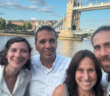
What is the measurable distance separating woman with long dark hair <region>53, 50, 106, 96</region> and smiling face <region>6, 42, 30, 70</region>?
12.5 inches

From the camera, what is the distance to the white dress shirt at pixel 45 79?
1.05 meters

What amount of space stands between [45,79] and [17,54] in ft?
0.93

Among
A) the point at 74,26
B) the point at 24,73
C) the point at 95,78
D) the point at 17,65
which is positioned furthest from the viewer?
the point at 74,26

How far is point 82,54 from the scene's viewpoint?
819 millimetres

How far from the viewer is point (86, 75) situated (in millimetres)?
769

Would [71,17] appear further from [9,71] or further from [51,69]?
[9,71]

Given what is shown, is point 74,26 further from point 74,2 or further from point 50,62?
point 50,62

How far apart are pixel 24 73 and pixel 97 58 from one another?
1.74 ft

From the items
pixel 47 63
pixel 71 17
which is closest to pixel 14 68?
pixel 47 63

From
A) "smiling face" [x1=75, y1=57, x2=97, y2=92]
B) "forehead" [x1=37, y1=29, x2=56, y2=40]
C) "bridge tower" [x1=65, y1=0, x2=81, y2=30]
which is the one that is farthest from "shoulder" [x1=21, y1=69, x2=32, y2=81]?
"bridge tower" [x1=65, y1=0, x2=81, y2=30]

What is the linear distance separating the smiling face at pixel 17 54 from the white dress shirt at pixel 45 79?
0.57 ft

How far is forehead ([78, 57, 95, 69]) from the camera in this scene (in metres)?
0.80

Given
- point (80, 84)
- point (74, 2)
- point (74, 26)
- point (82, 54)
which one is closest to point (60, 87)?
point (80, 84)

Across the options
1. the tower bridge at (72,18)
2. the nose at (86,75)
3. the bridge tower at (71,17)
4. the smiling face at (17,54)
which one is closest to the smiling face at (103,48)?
the nose at (86,75)
